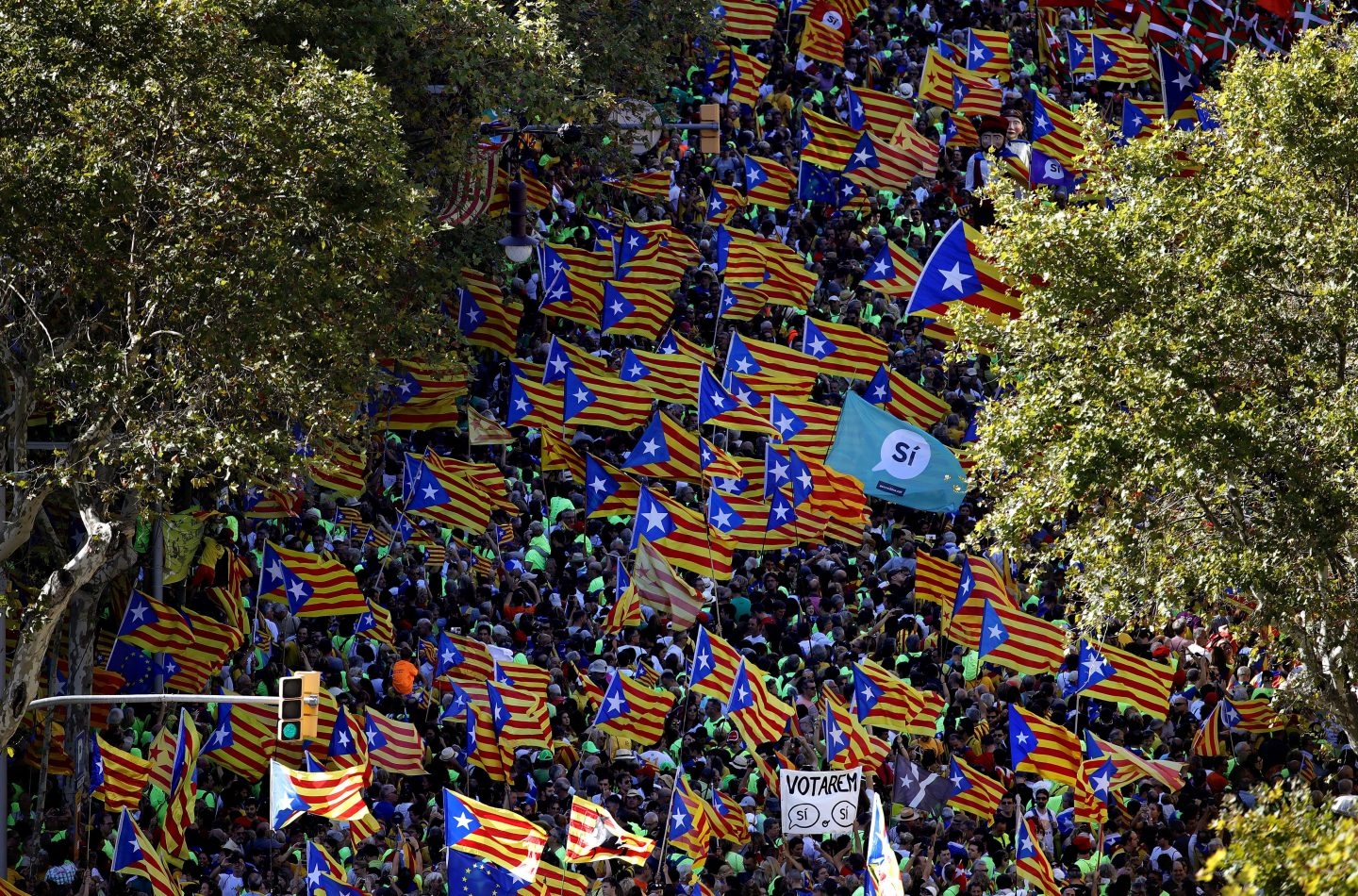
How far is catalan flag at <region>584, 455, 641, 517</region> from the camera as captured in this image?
31.5 meters

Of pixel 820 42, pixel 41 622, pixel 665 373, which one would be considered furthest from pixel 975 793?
pixel 820 42

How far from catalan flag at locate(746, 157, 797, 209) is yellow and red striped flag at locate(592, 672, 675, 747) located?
14.5 m

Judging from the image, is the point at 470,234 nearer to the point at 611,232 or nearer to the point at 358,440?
the point at 611,232

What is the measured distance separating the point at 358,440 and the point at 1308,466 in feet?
38.4

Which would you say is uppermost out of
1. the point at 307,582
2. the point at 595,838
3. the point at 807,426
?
the point at 595,838

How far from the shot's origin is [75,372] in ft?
80.0

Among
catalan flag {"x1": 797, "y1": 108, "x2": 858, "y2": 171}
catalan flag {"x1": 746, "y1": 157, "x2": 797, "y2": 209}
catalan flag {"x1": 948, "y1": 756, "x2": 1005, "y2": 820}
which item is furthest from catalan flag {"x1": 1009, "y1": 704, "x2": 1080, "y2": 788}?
catalan flag {"x1": 797, "y1": 108, "x2": 858, "y2": 171}

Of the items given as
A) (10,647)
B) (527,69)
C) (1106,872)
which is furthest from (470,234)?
(1106,872)

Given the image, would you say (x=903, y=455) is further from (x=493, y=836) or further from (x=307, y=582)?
(x=493, y=836)

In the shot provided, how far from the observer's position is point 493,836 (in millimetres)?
23625

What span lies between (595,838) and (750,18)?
23451mm

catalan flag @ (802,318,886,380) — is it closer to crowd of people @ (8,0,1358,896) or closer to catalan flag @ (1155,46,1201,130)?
crowd of people @ (8,0,1358,896)

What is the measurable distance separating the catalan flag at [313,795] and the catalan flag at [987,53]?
81.5 ft

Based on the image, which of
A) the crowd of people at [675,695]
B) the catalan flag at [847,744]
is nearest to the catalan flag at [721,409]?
the crowd of people at [675,695]
